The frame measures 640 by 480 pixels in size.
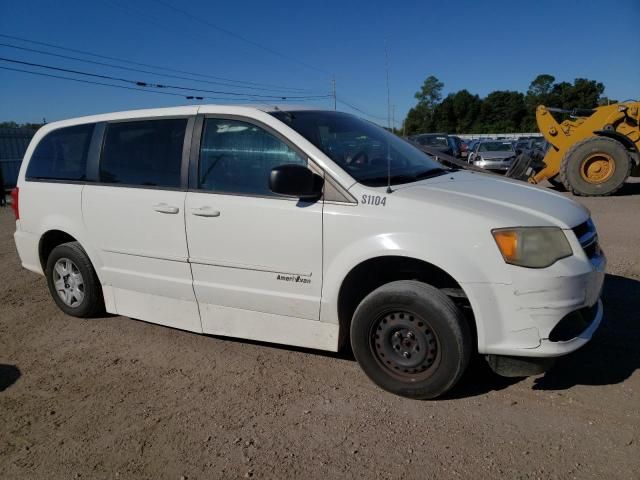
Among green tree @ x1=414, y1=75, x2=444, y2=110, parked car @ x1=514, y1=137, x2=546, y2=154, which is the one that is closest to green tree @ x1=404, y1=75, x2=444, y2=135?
green tree @ x1=414, y1=75, x2=444, y2=110

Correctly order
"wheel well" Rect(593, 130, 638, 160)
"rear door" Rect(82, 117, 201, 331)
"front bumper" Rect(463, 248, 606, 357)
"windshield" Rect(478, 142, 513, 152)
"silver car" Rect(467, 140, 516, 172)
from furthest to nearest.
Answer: "windshield" Rect(478, 142, 513, 152), "silver car" Rect(467, 140, 516, 172), "wheel well" Rect(593, 130, 638, 160), "rear door" Rect(82, 117, 201, 331), "front bumper" Rect(463, 248, 606, 357)

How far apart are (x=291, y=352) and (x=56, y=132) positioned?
3.10 meters

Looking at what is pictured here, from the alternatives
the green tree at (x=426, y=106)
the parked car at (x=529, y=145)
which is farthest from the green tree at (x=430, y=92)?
the parked car at (x=529, y=145)

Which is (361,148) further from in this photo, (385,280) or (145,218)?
(145,218)

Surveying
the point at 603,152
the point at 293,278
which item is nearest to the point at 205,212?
the point at 293,278

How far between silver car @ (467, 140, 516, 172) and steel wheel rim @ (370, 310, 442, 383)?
15.2 m

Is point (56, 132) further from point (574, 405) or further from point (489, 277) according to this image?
point (574, 405)

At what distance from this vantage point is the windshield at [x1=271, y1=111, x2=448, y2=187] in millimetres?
3340

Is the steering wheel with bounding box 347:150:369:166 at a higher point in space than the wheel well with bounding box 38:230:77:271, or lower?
higher

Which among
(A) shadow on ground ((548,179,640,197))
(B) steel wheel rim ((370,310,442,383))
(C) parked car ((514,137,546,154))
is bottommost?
(A) shadow on ground ((548,179,640,197))

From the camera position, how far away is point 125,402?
3238 millimetres

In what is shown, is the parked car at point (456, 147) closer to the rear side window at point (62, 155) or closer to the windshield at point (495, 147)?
the windshield at point (495, 147)

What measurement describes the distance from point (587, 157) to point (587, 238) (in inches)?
417

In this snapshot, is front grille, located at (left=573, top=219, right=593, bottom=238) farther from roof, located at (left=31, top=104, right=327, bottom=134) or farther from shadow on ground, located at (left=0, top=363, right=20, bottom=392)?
shadow on ground, located at (left=0, top=363, right=20, bottom=392)
